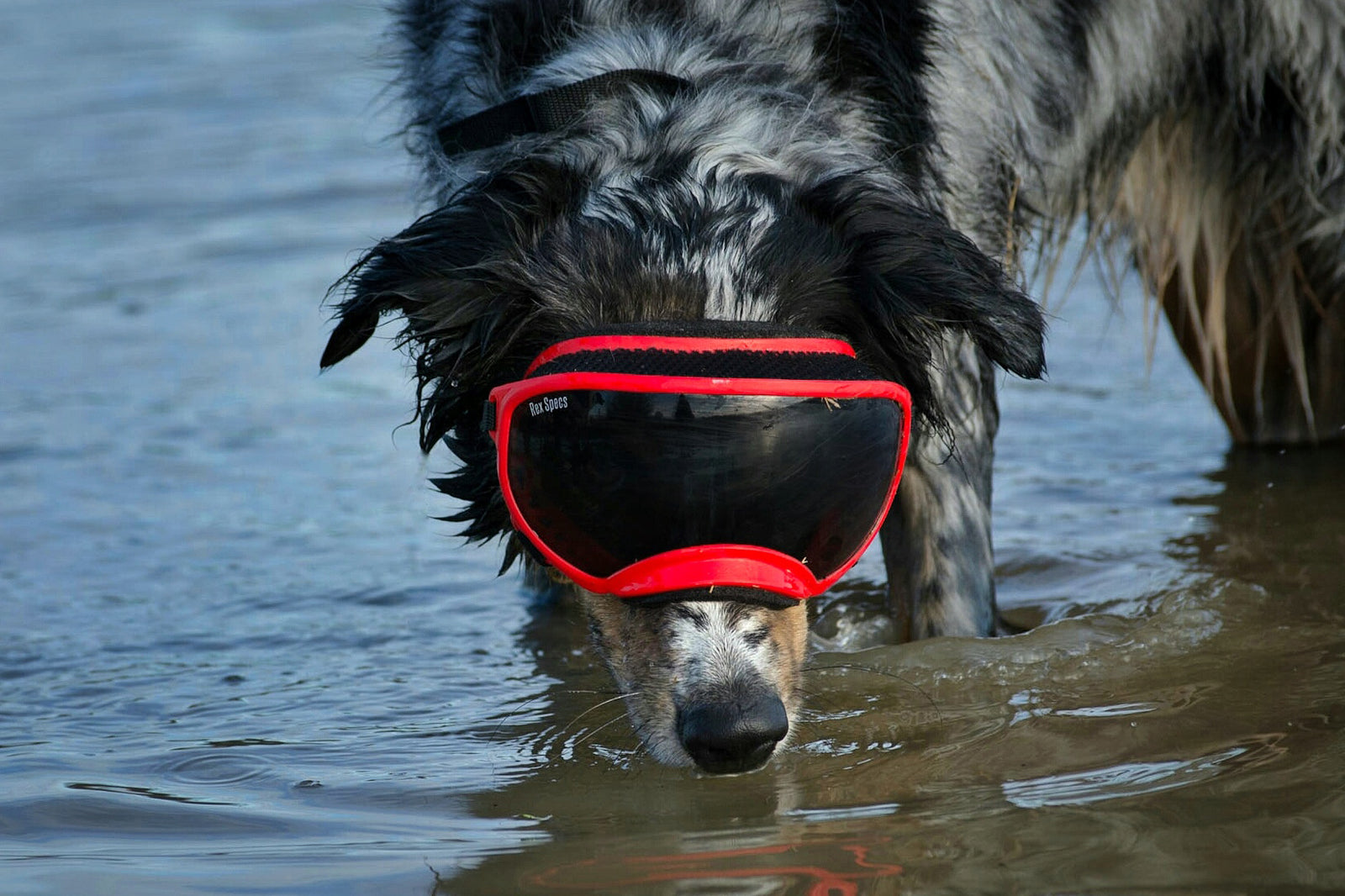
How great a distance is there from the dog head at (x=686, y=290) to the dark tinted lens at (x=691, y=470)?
5.6 inches

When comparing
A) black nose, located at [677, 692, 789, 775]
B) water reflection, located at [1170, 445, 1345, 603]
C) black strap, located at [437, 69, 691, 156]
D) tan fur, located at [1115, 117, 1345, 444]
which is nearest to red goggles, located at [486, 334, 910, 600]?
black nose, located at [677, 692, 789, 775]

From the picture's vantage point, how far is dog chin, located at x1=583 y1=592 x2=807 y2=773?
2986 mm

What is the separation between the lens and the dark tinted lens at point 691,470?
2.90 meters

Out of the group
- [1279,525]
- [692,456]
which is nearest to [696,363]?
[692,456]

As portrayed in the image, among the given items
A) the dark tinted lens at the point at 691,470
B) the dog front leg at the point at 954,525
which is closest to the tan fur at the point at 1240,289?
the dog front leg at the point at 954,525

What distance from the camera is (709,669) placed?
3031 millimetres

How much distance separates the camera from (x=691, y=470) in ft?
9.51

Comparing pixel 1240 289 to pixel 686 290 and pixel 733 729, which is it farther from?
pixel 733 729

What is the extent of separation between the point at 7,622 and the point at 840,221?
2531 mm

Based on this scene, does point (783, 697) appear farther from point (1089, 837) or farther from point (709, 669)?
point (1089, 837)

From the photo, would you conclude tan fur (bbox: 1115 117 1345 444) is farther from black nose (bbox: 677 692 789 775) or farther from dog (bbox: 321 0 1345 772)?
black nose (bbox: 677 692 789 775)

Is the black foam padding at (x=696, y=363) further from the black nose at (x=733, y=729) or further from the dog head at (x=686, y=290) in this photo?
the black nose at (x=733, y=729)

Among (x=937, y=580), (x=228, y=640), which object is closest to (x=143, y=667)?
(x=228, y=640)

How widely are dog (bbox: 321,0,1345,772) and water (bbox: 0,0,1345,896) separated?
0.30 meters
